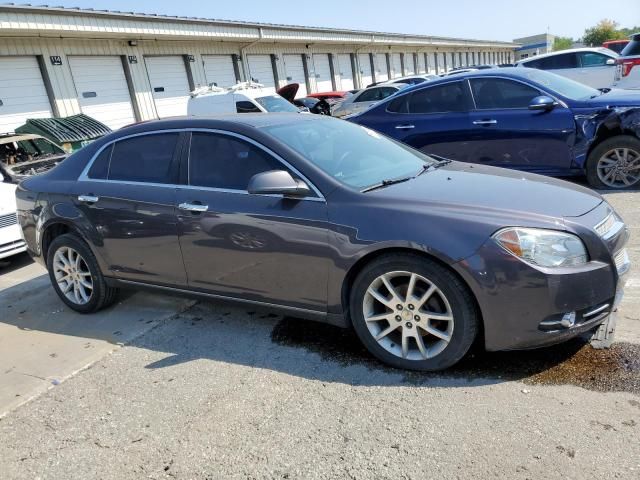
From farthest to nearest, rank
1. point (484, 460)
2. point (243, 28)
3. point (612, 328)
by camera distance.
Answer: point (243, 28)
point (612, 328)
point (484, 460)

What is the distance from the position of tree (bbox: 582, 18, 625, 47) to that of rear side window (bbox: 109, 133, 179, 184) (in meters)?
90.6

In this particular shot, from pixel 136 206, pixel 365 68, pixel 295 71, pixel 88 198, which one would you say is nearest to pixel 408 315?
pixel 136 206

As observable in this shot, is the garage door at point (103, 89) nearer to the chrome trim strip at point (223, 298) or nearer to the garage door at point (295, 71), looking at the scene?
the garage door at point (295, 71)

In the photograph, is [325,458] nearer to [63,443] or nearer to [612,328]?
[63,443]

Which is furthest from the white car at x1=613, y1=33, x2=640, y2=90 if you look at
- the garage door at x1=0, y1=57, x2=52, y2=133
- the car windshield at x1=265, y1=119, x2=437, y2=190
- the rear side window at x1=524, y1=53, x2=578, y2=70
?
the garage door at x1=0, y1=57, x2=52, y2=133

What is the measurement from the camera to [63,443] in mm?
2850

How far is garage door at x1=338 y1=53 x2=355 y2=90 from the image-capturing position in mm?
30219

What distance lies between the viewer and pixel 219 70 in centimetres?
2089

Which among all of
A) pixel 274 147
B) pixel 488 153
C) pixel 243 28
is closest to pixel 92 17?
pixel 243 28

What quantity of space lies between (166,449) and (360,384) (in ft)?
3.56

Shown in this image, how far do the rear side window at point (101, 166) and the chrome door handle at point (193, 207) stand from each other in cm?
96

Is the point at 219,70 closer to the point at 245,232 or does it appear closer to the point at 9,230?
the point at 9,230

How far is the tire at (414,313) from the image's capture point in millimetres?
2914

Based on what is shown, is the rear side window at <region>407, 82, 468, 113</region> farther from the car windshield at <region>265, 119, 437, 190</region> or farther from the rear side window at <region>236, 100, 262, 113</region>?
the rear side window at <region>236, 100, 262, 113</region>
